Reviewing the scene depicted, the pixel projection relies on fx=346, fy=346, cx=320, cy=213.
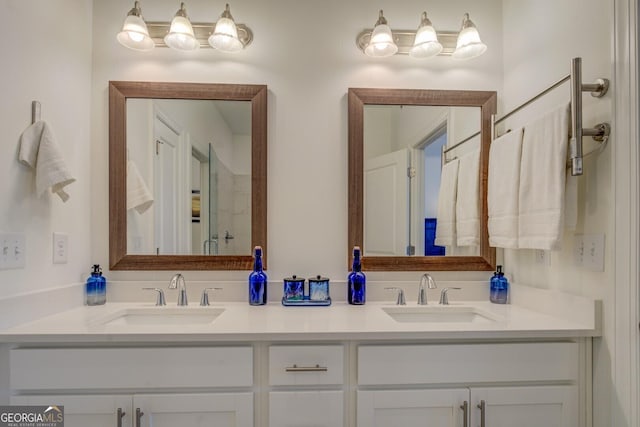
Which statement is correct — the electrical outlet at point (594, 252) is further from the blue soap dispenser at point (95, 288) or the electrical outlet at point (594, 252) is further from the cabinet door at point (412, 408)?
the blue soap dispenser at point (95, 288)

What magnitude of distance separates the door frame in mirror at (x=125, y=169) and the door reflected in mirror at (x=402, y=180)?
1.61ft

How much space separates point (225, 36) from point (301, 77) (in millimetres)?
376

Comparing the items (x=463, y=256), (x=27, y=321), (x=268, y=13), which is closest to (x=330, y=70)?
(x=268, y=13)

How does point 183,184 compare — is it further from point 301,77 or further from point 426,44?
point 426,44

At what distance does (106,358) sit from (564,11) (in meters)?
2.01

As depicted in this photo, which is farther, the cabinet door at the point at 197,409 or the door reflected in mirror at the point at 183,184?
the door reflected in mirror at the point at 183,184

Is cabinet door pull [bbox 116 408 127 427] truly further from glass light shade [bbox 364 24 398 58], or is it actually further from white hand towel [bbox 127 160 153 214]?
glass light shade [bbox 364 24 398 58]

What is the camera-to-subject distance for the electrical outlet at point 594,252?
44.2 inches

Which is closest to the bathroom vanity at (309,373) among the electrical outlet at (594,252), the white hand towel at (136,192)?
the electrical outlet at (594,252)

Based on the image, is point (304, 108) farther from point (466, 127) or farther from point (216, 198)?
point (466, 127)

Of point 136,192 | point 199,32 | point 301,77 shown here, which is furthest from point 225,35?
point 136,192

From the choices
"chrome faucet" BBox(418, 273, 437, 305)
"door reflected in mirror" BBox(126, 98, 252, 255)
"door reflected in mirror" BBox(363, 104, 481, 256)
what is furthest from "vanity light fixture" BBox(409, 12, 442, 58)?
"chrome faucet" BBox(418, 273, 437, 305)

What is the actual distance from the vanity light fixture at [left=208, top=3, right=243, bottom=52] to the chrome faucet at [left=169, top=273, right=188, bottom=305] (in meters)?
1.04

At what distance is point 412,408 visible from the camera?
3.65ft
